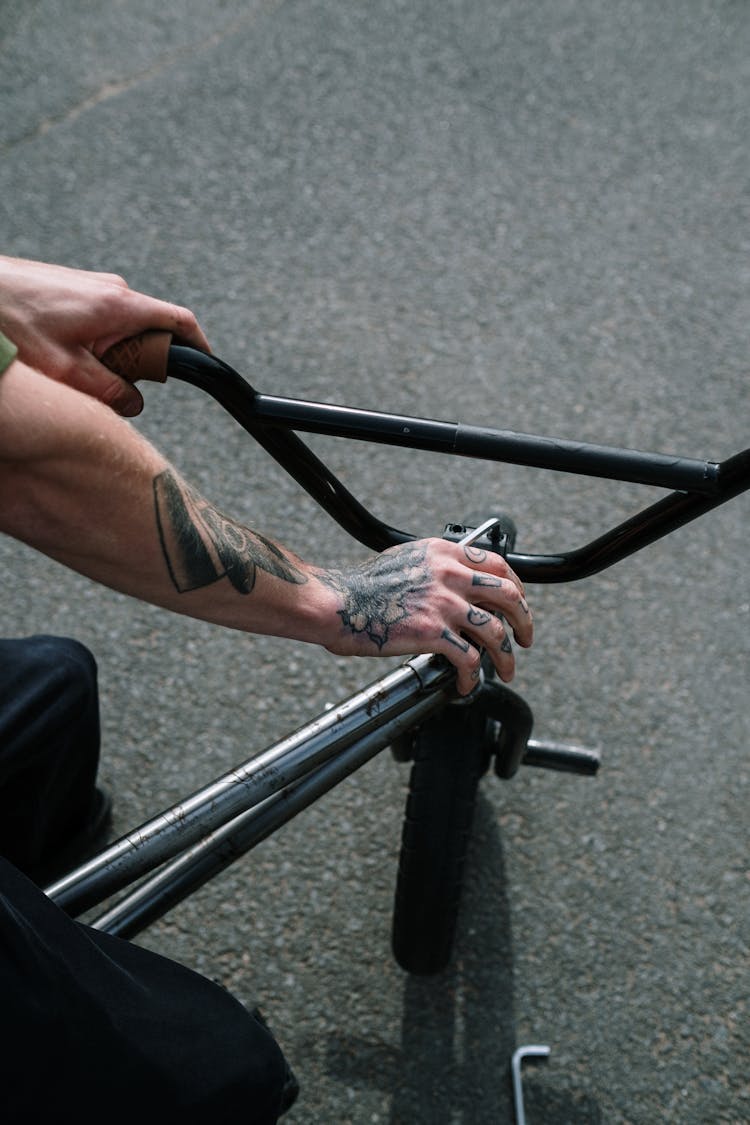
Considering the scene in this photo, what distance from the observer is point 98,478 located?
1.19 meters

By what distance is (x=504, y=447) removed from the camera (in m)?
1.52

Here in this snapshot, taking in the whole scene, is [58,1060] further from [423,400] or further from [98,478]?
[423,400]

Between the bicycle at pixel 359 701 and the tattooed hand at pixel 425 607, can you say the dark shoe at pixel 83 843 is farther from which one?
the tattooed hand at pixel 425 607

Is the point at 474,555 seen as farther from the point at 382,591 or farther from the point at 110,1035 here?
the point at 110,1035

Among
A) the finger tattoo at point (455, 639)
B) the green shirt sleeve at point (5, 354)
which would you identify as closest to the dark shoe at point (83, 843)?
the finger tattoo at point (455, 639)

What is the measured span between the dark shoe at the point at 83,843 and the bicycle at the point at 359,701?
65 centimetres

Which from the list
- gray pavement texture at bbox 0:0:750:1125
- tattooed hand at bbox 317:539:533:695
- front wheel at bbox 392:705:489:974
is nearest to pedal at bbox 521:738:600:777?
front wheel at bbox 392:705:489:974

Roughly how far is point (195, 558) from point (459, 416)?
205 centimetres

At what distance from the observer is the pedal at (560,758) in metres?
2.12

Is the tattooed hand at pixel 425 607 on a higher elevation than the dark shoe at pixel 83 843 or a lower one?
higher

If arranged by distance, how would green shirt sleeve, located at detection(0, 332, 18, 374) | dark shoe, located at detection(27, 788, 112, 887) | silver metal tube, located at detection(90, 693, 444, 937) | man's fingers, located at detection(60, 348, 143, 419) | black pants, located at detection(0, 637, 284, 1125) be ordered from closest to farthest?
1. green shirt sleeve, located at detection(0, 332, 18, 374)
2. black pants, located at detection(0, 637, 284, 1125)
3. man's fingers, located at detection(60, 348, 143, 419)
4. silver metal tube, located at detection(90, 693, 444, 937)
5. dark shoe, located at detection(27, 788, 112, 887)

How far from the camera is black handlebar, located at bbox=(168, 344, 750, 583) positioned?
147 centimetres

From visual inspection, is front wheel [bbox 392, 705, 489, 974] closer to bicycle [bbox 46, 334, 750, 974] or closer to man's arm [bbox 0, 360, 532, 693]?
bicycle [bbox 46, 334, 750, 974]

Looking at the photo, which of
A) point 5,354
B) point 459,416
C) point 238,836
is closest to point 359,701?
point 238,836
